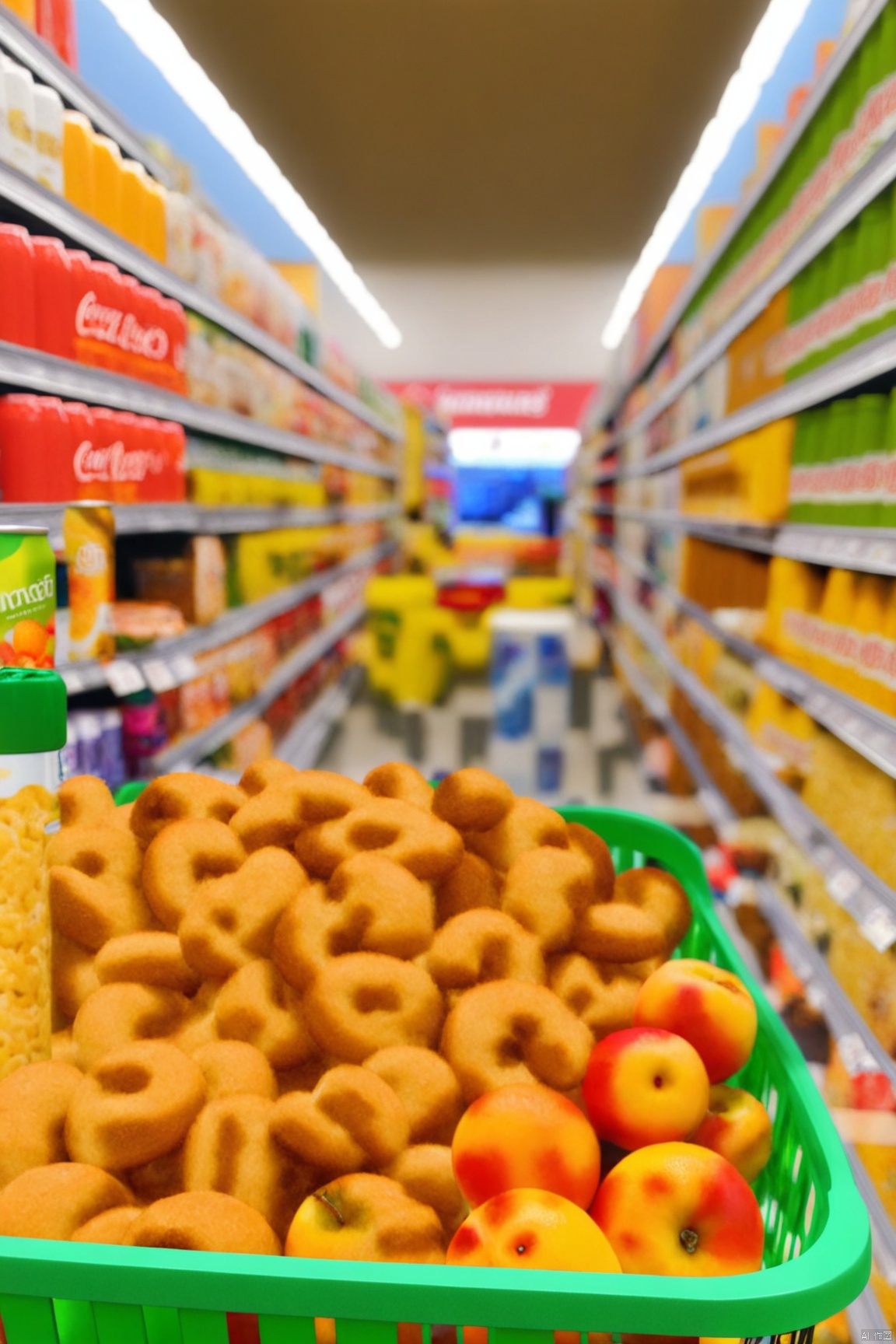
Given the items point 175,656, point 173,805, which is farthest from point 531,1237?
point 175,656

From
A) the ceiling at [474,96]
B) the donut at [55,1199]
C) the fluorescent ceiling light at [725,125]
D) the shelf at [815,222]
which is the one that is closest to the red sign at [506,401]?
the fluorescent ceiling light at [725,125]

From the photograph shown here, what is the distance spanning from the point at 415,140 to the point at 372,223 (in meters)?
2.19

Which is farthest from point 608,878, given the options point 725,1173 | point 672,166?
point 672,166

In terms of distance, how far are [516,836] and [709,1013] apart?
254mm

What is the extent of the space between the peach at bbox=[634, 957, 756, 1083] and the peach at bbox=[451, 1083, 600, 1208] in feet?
0.51

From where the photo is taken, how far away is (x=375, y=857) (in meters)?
0.88

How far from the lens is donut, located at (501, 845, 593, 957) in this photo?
0.94 meters

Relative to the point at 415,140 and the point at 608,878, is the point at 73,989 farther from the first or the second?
the point at 415,140

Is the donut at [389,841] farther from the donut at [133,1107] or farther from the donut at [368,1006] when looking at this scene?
the donut at [133,1107]

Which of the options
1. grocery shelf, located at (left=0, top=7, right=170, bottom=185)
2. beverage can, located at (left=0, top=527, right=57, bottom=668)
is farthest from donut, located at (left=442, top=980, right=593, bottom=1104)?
grocery shelf, located at (left=0, top=7, right=170, bottom=185)

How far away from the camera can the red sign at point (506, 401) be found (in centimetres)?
1573

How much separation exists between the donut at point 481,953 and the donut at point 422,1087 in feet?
0.29

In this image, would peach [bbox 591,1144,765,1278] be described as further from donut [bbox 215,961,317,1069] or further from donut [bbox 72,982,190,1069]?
donut [bbox 72,982,190,1069]

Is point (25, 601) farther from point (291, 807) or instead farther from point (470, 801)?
point (470, 801)
